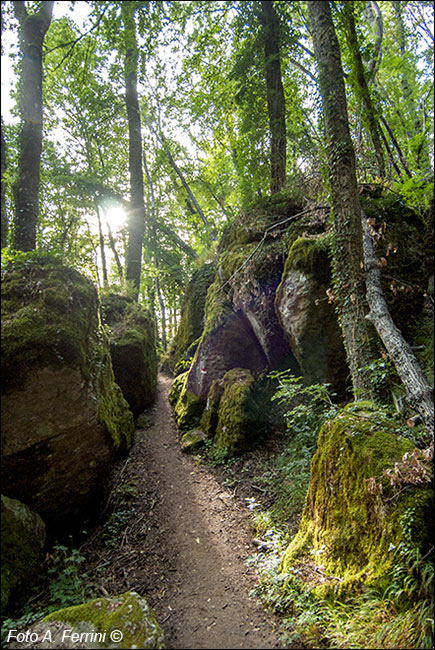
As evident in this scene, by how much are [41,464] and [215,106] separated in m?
15.5

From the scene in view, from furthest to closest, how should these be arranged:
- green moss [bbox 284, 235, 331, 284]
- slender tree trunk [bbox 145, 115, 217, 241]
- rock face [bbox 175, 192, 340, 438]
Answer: slender tree trunk [bbox 145, 115, 217, 241] → rock face [bbox 175, 192, 340, 438] → green moss [bbox 284, 235, 331, 284]

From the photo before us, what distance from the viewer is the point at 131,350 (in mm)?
9719

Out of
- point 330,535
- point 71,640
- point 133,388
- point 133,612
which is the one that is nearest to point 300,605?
point 330,535

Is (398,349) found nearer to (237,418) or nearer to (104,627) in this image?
(237,418)

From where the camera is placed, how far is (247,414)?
695cm

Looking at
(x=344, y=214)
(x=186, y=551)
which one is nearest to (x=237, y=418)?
(x=186, y=551)

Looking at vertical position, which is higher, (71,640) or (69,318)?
(69,318)

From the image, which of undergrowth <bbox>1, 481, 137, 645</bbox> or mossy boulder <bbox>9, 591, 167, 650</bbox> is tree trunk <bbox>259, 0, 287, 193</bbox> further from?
mossy boulder <bbox>9, 591, 167, 650</bbox>

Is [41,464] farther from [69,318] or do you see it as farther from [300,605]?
[300,605]

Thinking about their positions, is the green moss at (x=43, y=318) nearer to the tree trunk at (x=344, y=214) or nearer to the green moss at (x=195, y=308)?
the tree trunk at (x=344, y=214)

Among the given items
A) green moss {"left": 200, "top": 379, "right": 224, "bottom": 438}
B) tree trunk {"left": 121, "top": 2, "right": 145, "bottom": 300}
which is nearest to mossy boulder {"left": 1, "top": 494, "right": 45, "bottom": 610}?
green moss {"left": 200, "top": 379, "right": 224, "bottom": 438}

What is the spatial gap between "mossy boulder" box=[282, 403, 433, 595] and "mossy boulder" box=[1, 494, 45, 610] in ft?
10.4

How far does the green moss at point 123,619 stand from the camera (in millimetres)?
2506

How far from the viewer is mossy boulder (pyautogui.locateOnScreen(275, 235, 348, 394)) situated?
21.3ft
